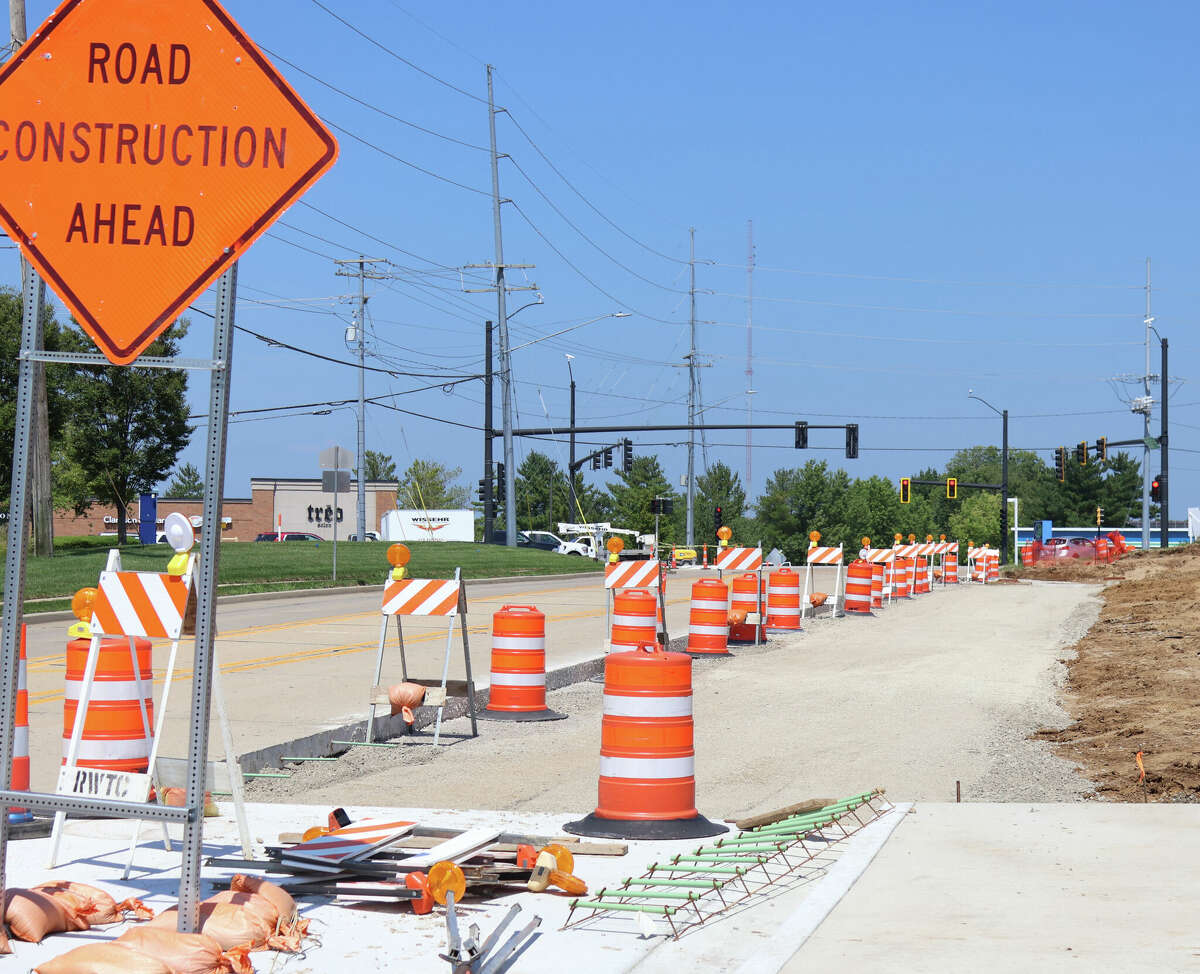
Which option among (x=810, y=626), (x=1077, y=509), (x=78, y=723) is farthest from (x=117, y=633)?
(x=1077, y=509)

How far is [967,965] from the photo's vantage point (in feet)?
17.4

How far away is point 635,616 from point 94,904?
1022 centimetres

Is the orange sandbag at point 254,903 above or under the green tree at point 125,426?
under

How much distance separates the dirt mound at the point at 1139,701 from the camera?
10062 mm

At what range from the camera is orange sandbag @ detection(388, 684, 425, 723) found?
12.2 m

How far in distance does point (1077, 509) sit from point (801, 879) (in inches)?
5146

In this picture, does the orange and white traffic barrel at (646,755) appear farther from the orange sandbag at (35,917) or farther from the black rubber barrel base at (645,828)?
Answer: the orange sandbag at (35,917)

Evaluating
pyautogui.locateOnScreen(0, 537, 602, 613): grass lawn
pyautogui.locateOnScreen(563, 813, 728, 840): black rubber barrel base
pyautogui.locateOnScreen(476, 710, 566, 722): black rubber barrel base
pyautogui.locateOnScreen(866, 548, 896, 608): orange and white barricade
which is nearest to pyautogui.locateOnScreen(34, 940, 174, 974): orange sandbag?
pyautogui.locateOnScreen(563, 813, 728, 840): black rubber barrel base

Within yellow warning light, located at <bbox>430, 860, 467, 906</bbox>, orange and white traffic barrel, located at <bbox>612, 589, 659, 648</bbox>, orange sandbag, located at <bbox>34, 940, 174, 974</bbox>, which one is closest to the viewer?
orange sandbag, located at <bbox>34, 940, 174, 974</bbox>

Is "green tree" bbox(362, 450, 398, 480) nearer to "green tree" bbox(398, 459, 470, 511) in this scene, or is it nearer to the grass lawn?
"green tree" bbox(398, 459, 470, 511)

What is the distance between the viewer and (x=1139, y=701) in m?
14.4

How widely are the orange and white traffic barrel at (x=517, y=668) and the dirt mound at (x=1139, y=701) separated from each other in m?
4.79

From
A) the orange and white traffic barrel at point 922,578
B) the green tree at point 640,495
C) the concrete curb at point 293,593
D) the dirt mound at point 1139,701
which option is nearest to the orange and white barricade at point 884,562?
the orange and white traffic barrel at point 922,578

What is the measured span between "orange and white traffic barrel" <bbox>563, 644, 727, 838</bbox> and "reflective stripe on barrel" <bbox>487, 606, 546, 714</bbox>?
521 centimetres
